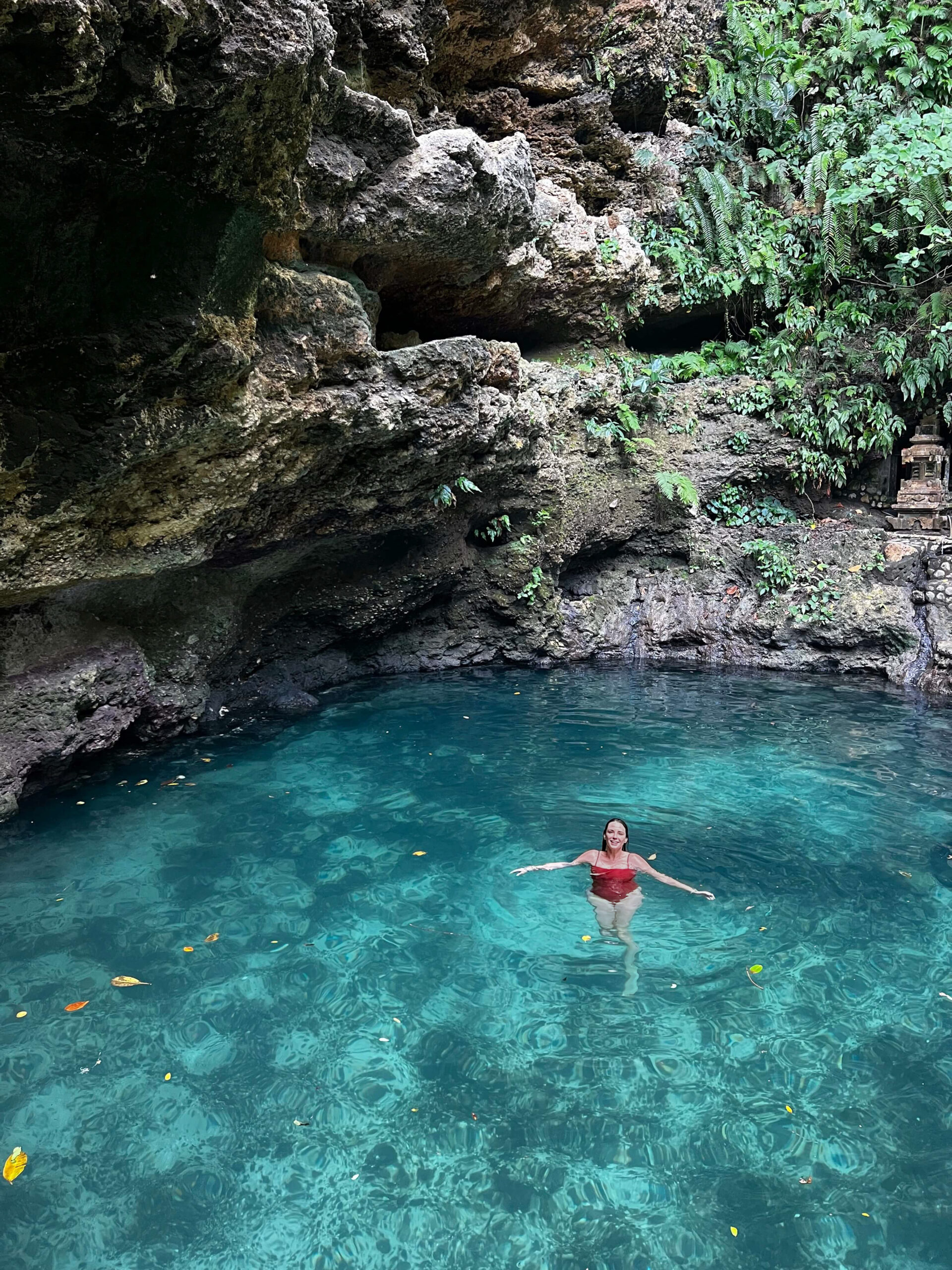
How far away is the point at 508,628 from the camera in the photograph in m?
13.1

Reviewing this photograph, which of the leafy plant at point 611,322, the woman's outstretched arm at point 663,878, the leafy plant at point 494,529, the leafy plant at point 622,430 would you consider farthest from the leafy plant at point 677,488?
the woman's outstretched arm at point 663,878

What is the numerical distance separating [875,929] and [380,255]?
307 inches

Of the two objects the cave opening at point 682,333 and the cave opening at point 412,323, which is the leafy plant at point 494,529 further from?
the cave opening at point 682,333

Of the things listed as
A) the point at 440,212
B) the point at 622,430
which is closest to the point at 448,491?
the point at 440,212

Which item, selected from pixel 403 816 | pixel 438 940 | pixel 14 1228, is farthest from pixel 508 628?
pixel 14 1228

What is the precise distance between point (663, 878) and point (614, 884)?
42 cm

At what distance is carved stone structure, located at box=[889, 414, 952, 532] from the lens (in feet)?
42.7

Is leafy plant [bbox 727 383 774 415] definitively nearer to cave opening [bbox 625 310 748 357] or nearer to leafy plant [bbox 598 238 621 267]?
cave opening [bbox 625 310 748 357]

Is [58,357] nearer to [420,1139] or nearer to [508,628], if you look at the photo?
[420,1139]

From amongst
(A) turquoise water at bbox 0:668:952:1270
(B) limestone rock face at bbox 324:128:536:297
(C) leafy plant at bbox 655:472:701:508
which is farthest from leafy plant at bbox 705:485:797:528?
(B) limestone rock face at bbox 324:128:536:297

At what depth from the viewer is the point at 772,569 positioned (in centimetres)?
1312

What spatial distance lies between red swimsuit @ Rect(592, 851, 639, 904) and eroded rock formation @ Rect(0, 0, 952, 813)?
191 inches

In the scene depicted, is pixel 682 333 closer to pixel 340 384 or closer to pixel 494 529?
pixel 494 529

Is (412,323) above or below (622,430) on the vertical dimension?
above
